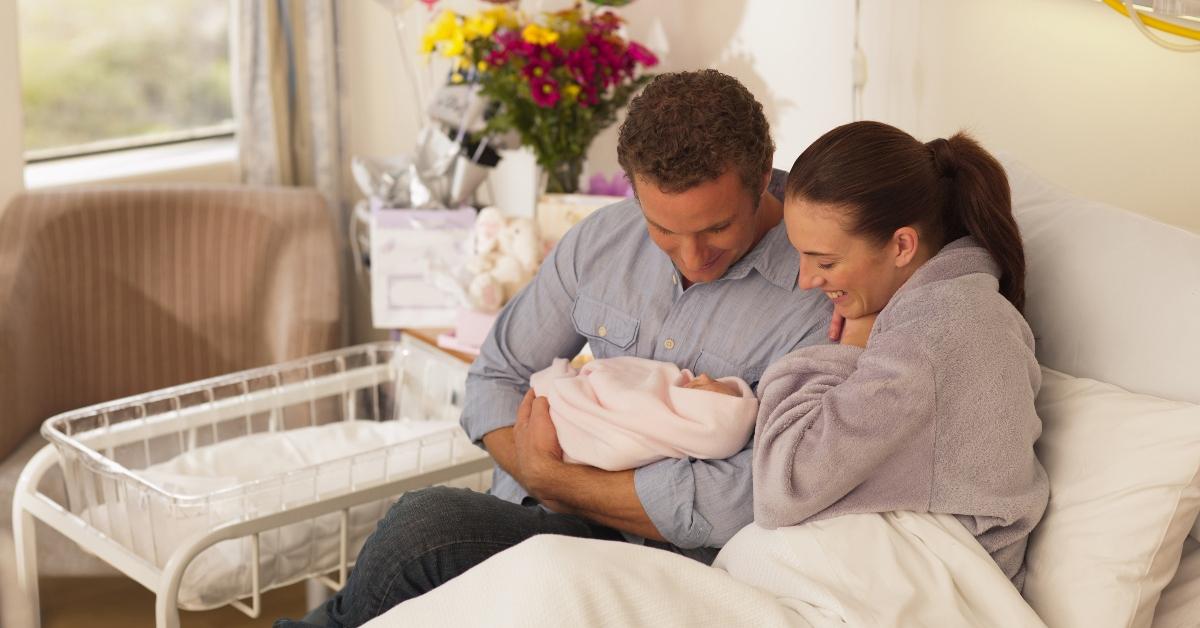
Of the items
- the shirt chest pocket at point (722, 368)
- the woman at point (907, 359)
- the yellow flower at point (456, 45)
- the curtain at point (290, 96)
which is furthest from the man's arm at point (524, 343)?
the curtain at point (290, 96)

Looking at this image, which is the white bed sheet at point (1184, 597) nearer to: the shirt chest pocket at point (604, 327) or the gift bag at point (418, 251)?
the shirt chest pocket at point (604, 327)

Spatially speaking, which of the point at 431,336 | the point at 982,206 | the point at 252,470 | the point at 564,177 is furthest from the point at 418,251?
the point at 982,206

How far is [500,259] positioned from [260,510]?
82 cm

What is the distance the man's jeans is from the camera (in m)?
1.57

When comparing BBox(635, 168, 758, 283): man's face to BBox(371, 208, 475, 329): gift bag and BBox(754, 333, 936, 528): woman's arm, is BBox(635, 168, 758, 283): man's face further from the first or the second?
BBox(371, 208, 475, 329): gift bag

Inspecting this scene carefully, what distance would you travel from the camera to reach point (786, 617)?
1.30m

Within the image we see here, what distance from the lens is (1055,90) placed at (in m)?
1.92

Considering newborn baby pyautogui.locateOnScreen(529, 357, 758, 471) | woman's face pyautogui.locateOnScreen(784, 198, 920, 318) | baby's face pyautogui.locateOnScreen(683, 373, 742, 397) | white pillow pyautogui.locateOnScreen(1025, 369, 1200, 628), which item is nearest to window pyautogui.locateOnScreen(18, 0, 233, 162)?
newborn baby pyautogui.locateOnScreen(529, 357, 758, 471)

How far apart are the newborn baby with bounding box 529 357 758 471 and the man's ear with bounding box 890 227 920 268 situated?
0.26 meters

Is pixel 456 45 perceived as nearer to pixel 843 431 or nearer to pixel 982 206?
pixel 982 206

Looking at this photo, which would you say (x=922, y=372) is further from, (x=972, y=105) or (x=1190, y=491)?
(x=972, y=105)

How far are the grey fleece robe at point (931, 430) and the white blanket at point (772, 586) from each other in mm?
35

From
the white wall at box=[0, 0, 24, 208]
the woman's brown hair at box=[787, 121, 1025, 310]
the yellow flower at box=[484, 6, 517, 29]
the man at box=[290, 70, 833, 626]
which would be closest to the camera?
the woman's brown hair at box=[787, 121, 1025, 310]

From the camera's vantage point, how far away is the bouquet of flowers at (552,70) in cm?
247
